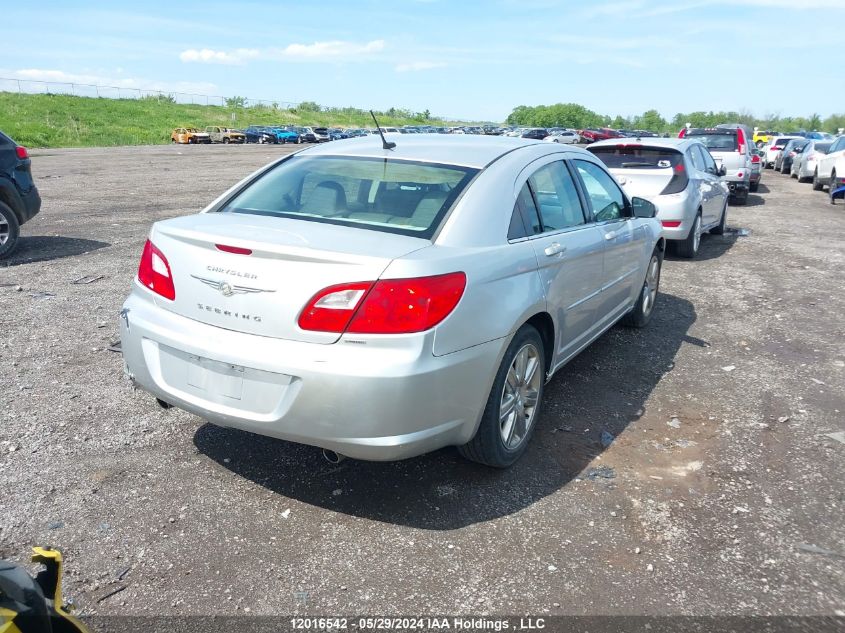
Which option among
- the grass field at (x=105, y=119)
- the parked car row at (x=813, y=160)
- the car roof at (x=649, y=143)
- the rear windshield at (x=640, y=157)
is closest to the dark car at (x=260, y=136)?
the grass field at (x=105, y=119)

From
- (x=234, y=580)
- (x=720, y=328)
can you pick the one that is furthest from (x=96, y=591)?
(x=720, y=328)

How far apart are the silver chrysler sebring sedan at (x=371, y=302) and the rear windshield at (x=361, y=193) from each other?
0.01 meters

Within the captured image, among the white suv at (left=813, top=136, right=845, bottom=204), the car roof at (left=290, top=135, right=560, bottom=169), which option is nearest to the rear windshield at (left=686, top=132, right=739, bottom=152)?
the white suv at (left=813, top=136, right=845, bottom=204)

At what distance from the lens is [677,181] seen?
9.92 metres

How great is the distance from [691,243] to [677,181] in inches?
39.2

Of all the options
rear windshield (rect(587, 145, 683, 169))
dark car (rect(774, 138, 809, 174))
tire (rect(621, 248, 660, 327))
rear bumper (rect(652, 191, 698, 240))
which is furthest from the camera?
dark car (rect(774, 138, 809, 174))

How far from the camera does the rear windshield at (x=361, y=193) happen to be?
3604mm

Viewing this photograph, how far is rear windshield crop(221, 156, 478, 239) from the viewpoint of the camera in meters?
3.60

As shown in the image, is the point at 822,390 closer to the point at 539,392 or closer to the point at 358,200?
the point at 539,392

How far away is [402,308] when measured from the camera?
3021 mm

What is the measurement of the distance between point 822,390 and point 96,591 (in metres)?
4.91

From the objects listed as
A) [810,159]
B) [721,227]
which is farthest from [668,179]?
[810,159]

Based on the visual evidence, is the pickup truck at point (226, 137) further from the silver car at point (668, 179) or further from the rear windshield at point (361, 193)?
the rear windshield at point (361, 193)

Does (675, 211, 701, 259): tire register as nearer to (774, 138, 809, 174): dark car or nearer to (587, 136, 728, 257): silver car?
(587, 136, 728, 257): silver car
